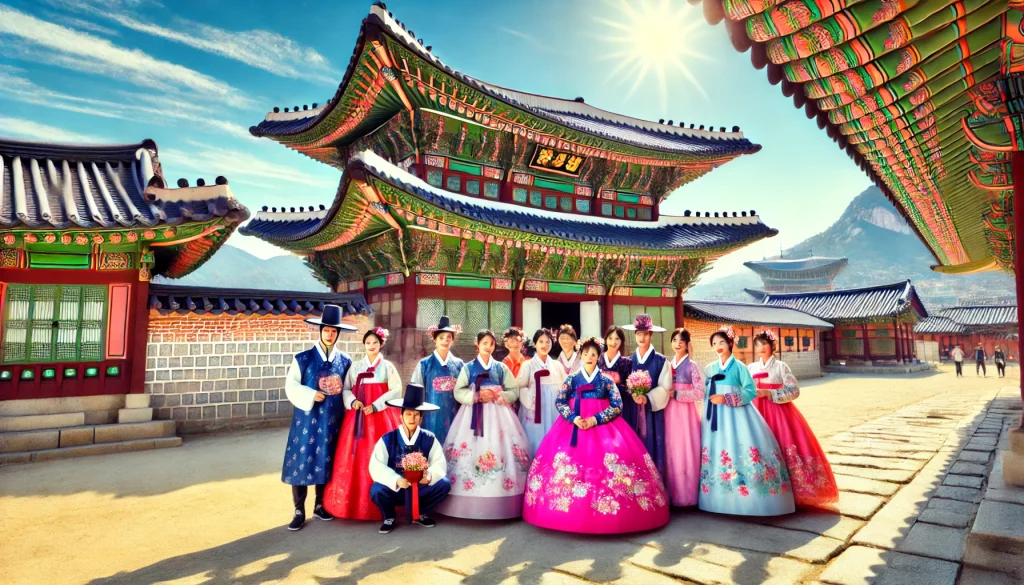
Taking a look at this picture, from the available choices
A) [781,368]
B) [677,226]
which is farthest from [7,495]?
[677,226]

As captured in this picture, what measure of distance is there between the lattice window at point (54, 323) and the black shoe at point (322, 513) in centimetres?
579

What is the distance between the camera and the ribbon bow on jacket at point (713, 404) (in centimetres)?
475

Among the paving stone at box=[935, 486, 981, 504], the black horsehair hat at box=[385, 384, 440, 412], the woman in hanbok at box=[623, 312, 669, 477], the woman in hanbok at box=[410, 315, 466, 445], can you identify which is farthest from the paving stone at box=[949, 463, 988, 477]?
the black horsehair hat at box=[385, 384, 440, 412]

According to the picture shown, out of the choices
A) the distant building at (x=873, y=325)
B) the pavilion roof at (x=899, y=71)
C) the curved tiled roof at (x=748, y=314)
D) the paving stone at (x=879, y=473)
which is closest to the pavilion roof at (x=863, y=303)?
the distant building at (x=873, y=325)

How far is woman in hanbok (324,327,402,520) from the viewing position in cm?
463

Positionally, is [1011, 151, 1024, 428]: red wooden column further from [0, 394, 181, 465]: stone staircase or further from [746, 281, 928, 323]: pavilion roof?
[746, 281, 928, 323]: pavilion roof

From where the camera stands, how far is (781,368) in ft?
17.1

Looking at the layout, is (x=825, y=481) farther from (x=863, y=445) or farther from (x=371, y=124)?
(x=371, y=124)

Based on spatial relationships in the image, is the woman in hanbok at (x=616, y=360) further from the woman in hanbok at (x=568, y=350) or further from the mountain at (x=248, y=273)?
the mountain at (x=248, y=273)

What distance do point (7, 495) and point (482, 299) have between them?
29.8 feet

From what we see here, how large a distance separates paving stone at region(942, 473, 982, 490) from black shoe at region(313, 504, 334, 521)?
6.00m

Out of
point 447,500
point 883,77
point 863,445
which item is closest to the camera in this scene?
point 883,77

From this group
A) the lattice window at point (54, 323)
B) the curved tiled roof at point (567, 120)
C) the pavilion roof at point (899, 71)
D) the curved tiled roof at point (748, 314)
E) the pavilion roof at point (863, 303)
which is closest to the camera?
the pavilion roof at point (899, 71)

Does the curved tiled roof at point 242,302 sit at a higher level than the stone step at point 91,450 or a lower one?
higher
